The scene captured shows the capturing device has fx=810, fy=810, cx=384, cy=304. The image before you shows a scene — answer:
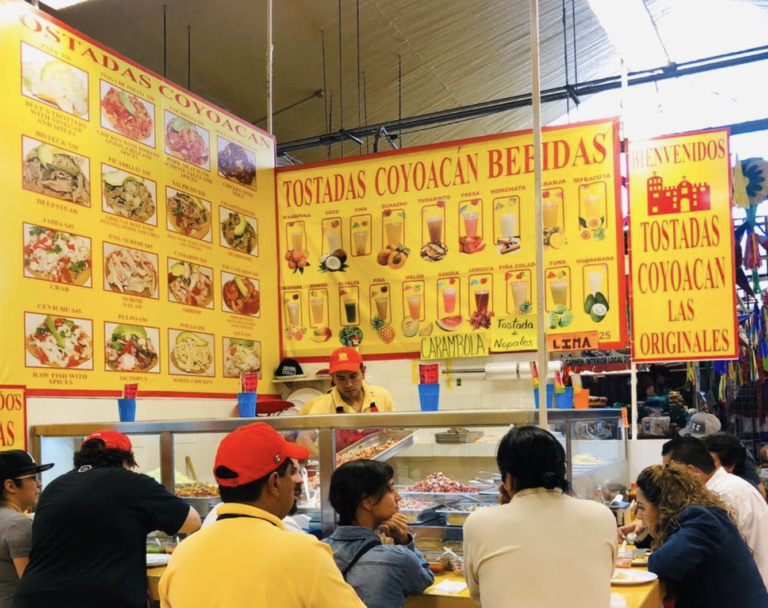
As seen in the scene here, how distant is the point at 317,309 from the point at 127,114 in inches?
87.4

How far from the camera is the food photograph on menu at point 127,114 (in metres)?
5.39

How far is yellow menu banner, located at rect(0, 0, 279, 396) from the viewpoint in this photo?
15.5 ft

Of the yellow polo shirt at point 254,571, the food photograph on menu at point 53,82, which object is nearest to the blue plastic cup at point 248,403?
the food photograph on menu at point 53,82

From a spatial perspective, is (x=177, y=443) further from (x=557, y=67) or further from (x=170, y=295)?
(x=557, y=67)

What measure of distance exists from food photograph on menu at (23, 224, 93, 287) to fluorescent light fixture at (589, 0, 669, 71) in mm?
3926

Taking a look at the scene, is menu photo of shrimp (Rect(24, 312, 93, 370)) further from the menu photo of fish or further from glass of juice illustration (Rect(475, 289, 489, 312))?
glass of juice illustration (Rect(475, 289, 489, 312))

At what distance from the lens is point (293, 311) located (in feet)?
22.8

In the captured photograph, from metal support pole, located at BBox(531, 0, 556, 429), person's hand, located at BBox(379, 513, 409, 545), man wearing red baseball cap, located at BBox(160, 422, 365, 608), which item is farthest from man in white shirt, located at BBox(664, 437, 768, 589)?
man wearing red baseball cap, located at BBox(160, 422, 365, 608)

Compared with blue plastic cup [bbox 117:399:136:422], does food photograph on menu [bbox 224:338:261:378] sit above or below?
above

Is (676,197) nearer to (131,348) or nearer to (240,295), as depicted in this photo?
(240,295)

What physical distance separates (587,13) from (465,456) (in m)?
6.93

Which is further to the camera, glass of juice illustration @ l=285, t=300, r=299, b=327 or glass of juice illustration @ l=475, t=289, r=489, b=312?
glass of juice illustration @ l=285, t=300, r=299, b=327

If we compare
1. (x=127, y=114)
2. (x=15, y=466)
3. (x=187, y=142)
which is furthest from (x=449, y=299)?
(x=15, y=466)

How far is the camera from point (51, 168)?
494 centimetres
